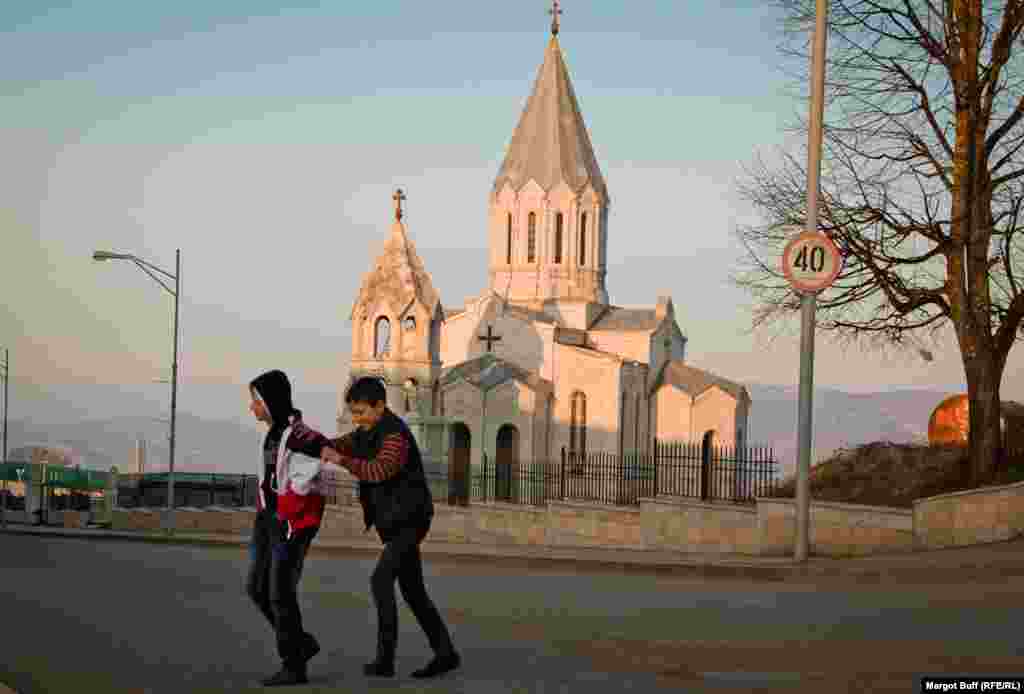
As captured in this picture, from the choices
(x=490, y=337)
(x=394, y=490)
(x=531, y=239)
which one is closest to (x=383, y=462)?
(x=394, y=490)

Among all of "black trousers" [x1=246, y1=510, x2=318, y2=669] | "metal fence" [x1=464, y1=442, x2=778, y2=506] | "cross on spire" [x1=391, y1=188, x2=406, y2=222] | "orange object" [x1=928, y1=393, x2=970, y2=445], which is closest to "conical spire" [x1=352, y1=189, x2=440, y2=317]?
"cross on spire" [x1=391, y1=188, x2=406, y2=222]

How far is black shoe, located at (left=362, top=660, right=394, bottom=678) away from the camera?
9609mm

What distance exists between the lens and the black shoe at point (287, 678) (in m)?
9.30

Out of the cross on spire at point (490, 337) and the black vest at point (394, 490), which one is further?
the cross on spire at point (490, 337)

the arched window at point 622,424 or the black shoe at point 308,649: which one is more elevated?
the arched window at point 622,424

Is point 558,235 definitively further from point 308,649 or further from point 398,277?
point 308,649

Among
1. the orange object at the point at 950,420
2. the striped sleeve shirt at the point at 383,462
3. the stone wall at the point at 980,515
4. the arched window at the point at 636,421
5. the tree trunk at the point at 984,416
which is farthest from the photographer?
the arched window at the point at 636,421

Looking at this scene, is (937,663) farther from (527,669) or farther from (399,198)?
(399,198)

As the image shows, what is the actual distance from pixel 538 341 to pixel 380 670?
60196 millimetres

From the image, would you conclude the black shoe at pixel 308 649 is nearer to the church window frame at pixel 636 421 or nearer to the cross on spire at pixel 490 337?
the cross on spire at pixel 490 337

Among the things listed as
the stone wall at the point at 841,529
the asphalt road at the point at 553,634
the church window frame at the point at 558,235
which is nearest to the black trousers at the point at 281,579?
the asphalt road at the point at 553,634

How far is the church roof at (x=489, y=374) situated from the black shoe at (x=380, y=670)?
2261 inches

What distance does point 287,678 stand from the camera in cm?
931

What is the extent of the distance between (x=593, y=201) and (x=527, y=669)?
2430 inches
